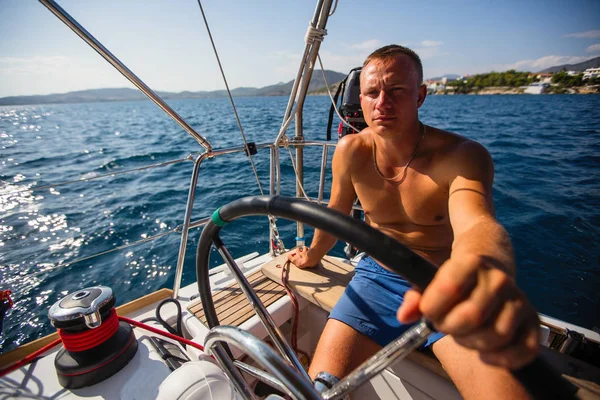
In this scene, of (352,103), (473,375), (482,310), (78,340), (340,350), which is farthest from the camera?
(352,103)

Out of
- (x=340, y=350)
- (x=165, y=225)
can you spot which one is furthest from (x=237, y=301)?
(x=165, y=225)

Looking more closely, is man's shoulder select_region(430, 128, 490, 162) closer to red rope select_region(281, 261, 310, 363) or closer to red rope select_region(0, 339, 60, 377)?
red rope select_region(281, 261, 310, 363)

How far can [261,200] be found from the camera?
1.98 feet

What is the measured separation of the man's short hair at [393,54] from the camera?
132 cm

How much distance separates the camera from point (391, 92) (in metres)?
1.30

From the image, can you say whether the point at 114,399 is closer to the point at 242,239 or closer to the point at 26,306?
the point at 26,306

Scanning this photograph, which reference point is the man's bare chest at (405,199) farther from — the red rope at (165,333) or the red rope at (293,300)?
the red rope at (165,333)

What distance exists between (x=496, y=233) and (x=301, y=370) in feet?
2.05

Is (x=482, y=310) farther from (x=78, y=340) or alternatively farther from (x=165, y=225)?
(x=165, y=225)

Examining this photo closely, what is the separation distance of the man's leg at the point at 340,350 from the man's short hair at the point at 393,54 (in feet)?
4.19

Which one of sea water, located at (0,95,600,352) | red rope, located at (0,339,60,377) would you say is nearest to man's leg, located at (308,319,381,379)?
sea water, located at (0,95,600,352)

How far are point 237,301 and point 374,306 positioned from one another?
32.1 inches

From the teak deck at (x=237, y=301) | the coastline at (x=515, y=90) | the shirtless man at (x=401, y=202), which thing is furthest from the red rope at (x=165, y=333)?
the coastline at (x=515, y=90)

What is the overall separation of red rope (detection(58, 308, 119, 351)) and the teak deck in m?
0.46
